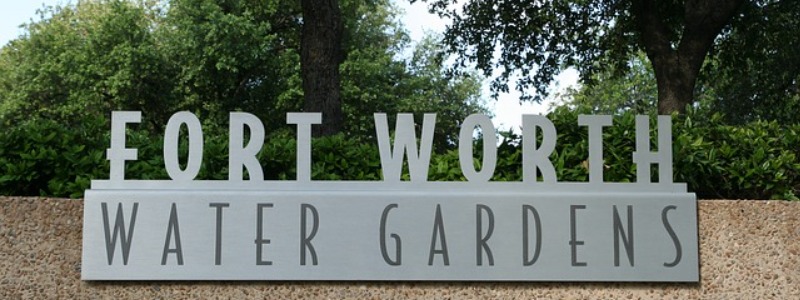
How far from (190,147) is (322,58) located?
201 inches

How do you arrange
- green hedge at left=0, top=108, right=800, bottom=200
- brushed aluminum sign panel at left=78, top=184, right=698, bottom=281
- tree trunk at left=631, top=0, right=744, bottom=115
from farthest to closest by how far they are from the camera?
tree trunk at left=631, top=0, right=744, bottom=115
green hedge at left=0, top=108, right=800, bottom=200
brushed aluminum sign panel at left=78, top=184, right=698, bottom=281

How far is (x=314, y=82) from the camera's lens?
1091 cm

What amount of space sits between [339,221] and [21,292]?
2.06 meters

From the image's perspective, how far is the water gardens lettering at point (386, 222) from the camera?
5.80 metres

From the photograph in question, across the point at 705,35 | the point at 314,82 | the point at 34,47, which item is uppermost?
the point at 34,47

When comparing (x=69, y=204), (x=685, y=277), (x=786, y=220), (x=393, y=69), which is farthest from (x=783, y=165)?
(x=393, y=69)

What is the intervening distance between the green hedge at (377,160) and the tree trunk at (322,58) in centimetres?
420

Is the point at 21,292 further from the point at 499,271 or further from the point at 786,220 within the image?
the point at 786,220

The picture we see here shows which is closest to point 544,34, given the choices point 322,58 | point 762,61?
point 762,61

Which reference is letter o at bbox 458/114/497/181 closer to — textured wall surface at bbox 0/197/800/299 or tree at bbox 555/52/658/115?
textured wall surface at bbox 0/197/800/299

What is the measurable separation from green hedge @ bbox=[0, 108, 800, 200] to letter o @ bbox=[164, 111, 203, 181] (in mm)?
439

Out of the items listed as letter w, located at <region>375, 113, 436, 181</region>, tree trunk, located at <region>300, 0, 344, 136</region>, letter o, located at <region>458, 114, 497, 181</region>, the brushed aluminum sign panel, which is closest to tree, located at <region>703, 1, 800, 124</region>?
tree trunk, located at <region>300, 0, 344, 136</region>

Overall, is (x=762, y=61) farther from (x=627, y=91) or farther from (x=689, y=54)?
(x=627, y=91)

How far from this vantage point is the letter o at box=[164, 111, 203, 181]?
19.2 ft
